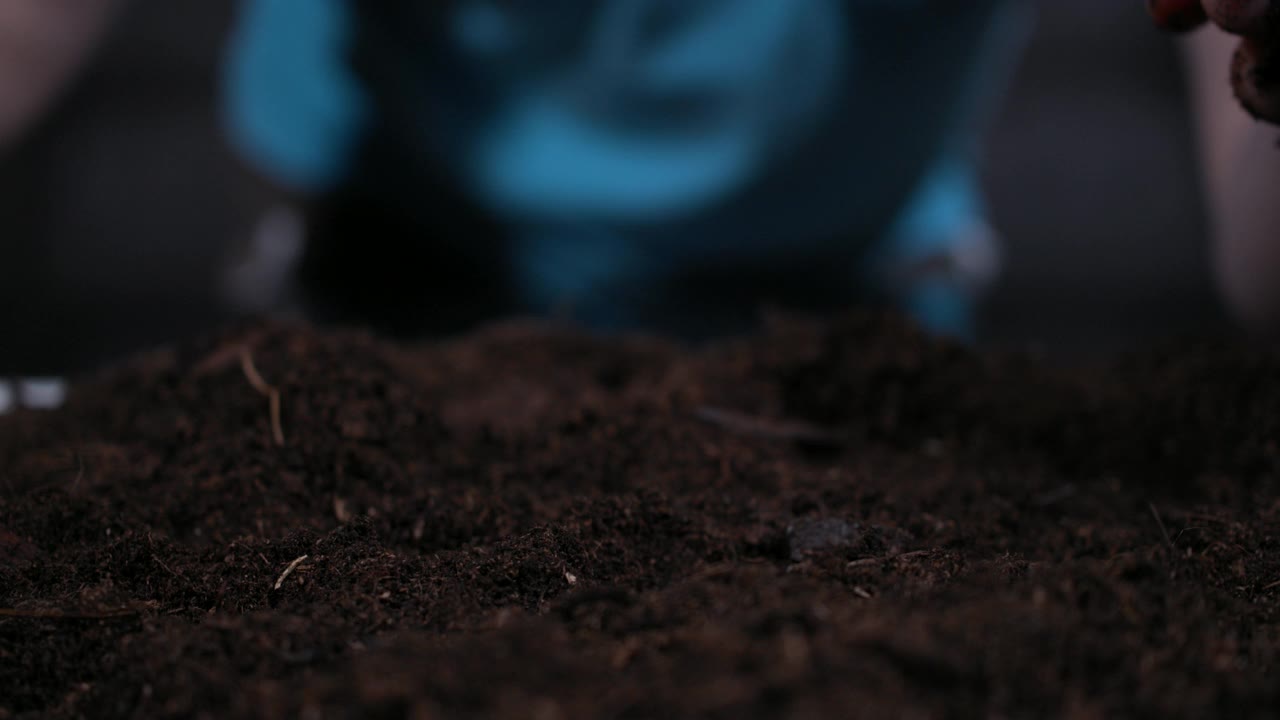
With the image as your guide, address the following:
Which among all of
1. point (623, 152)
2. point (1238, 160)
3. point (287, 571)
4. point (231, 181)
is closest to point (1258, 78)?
point (1238, 160)

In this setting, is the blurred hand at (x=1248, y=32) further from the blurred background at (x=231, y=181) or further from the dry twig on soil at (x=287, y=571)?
the blurred background at (x=231, y=181)

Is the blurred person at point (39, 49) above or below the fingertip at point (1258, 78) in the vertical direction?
below

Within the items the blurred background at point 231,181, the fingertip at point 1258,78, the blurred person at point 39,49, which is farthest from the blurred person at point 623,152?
the fingertip at point 1258,78

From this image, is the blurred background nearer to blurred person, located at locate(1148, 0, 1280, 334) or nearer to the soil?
blurred person, located at locate(1148, 0, 1280, 334)

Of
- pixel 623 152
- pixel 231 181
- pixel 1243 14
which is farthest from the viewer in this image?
pixel 231 181

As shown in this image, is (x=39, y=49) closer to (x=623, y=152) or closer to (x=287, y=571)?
(x=623, y=152)

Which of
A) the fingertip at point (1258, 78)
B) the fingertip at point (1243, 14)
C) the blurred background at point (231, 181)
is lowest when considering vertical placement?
the blurred background at point (231, 181)
